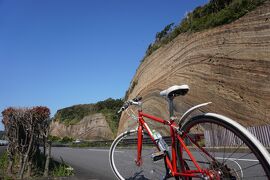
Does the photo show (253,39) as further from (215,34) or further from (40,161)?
(40,161)

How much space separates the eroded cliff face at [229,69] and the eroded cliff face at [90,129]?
26.2 metres

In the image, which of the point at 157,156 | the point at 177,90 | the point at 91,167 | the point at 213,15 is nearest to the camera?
the point at 177,90

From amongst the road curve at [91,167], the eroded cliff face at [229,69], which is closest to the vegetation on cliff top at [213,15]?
the eroded cliff face at [229,69]

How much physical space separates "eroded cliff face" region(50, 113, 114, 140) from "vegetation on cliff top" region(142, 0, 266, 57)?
926 inches

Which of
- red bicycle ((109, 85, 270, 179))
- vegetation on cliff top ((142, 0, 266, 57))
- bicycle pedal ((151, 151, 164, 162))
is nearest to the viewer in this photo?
red bicycle ((109, 85, 270, 179))

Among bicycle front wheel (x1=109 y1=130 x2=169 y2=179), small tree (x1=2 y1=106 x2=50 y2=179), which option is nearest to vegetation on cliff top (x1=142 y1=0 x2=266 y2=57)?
small tree (x1=2 y1=106 x2=50 y2=179)

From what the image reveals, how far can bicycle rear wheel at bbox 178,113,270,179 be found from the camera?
298cm

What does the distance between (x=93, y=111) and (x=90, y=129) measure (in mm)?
4273

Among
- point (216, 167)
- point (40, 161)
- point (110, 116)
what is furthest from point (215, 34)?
point (110, 116)

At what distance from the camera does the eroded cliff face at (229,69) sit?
1983 cm

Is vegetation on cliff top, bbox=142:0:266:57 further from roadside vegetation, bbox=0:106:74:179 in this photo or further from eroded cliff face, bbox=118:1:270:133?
roadside vegetation, bbox=0:106:74:179

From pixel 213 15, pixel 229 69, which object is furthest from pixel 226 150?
pixel 213 15

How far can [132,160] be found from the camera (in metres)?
5.62

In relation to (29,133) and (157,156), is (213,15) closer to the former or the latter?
(29,133)
